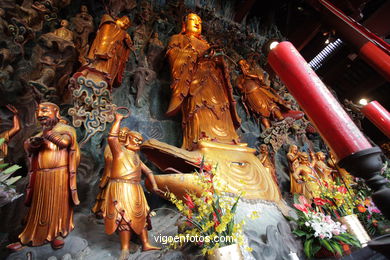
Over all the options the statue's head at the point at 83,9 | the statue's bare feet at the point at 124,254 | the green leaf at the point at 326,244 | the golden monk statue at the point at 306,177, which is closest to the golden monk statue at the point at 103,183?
the statue's bare feet at the point at 124,254

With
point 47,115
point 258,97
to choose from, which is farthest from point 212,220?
point 258,97

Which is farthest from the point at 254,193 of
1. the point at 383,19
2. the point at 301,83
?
the point at 383,19

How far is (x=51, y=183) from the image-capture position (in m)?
1.73

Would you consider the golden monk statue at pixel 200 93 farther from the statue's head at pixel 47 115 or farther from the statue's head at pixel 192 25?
the statue's head at pixel 47 115

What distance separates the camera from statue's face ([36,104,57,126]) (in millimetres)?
1854

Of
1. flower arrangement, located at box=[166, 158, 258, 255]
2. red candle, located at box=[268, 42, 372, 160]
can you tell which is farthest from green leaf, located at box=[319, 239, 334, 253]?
red candle, located at box=[268, 42, 372, 160]

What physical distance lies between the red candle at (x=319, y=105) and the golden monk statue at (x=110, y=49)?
8.05 ft

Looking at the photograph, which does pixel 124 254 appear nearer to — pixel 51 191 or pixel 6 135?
pixel 51 191

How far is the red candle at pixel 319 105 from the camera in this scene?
0.52m

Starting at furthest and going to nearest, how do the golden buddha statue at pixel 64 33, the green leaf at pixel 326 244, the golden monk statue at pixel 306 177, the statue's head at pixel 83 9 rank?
the statue's head at pixel 83 9, the golden monk statue at pixel 306 177, the golden buddha statue at pixel 64 33, the green leaf at pixel 326 244

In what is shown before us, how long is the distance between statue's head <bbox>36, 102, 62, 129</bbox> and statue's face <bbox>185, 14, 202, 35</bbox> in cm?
317

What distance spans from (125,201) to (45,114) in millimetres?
976

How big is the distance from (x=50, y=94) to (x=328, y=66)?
8.61 metres

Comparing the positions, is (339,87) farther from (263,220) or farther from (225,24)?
(263,220)
